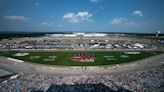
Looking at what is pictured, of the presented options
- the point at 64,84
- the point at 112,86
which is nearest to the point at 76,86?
the point at 64,84

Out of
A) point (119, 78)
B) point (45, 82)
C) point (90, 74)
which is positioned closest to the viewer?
point (45, 82)

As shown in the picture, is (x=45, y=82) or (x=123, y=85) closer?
(x=123, y=85)

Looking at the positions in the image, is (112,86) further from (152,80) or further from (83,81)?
(152,80)

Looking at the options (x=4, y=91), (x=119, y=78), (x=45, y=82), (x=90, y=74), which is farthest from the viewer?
(x=90, y=74)

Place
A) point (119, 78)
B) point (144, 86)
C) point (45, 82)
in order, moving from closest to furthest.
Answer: point (144, 86)
point (45, 82)
point (119, 78)

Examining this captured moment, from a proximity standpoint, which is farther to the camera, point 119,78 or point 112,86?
point 119,78

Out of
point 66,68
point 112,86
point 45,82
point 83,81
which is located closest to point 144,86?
point 112,86

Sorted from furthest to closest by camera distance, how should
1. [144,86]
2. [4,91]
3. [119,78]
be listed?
[119,78] → [144,86] → [4,91]

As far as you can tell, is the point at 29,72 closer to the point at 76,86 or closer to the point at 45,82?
the point at 45,82
